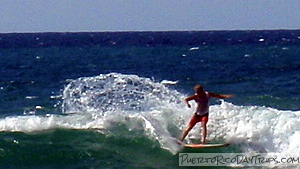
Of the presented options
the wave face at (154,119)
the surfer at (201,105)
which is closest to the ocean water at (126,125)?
the wave face at (154,119)

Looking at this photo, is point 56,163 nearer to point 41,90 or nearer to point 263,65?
point 41,90

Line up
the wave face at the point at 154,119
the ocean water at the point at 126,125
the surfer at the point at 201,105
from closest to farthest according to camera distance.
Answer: the surfer at the point at 201,105 → the ocean water at the point at 126,125 → the wave face at the point at 154,119

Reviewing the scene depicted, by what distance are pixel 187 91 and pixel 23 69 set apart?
2092 centimetres

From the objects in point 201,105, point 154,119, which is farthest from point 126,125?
point 201,105

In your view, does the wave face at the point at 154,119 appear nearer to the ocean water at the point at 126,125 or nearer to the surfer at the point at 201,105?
the ocean water at the point at 126,125

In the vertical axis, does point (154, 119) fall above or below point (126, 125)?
above

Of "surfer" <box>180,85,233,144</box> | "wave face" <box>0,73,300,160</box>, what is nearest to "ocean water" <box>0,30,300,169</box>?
"wave face" <box>0,73,300,160</box>

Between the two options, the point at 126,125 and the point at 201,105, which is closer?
the point at 201,105

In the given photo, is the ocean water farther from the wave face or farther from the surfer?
the surfer

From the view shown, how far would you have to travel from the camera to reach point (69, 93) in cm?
2434

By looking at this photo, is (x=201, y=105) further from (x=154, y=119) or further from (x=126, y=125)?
(x=126, y=125)

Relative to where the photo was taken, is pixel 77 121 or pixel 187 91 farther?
pixel 187 91

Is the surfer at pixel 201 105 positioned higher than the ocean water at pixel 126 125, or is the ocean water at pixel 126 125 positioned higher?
the surfer at pixel 201 105

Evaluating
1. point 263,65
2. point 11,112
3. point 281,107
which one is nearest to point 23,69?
point 263,65
